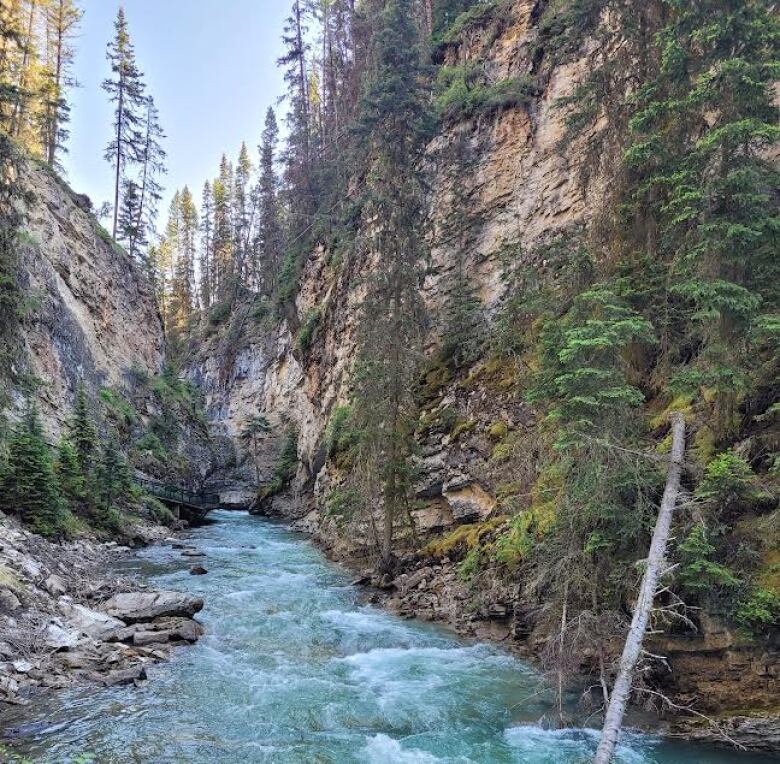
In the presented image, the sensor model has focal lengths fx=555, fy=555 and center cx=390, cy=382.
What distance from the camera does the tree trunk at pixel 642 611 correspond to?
5.81 metres

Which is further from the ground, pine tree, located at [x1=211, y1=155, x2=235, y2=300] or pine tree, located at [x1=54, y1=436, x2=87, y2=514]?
pine tree, located at [x1=211, y1=155, x2=235, y2=300]

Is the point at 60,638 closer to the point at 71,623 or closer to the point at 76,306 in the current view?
the point at 71,623

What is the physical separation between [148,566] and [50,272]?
17.9 m

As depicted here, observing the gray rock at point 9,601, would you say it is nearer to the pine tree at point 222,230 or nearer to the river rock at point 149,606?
the river rock at point 149,606

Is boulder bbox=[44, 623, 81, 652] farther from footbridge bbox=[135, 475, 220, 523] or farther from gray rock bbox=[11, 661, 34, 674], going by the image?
footbridge bbox=[135, 475, 220, 523]

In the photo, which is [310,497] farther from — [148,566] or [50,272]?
[50,272]

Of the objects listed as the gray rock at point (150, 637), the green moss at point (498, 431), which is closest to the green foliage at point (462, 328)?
the green moss at point (498, 431)

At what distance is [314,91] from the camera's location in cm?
5041

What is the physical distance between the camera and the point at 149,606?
11953mm

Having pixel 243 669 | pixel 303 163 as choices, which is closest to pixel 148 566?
pixel 243 669

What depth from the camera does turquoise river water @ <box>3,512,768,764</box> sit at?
7.05 metres

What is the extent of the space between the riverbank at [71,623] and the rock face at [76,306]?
11359mm

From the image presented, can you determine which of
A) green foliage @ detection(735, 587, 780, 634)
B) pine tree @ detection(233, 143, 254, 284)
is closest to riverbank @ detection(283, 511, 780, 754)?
green foliage @ detection(735, 587, 780, 634)

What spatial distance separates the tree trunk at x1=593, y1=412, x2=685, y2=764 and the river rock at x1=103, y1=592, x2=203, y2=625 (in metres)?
8.83
